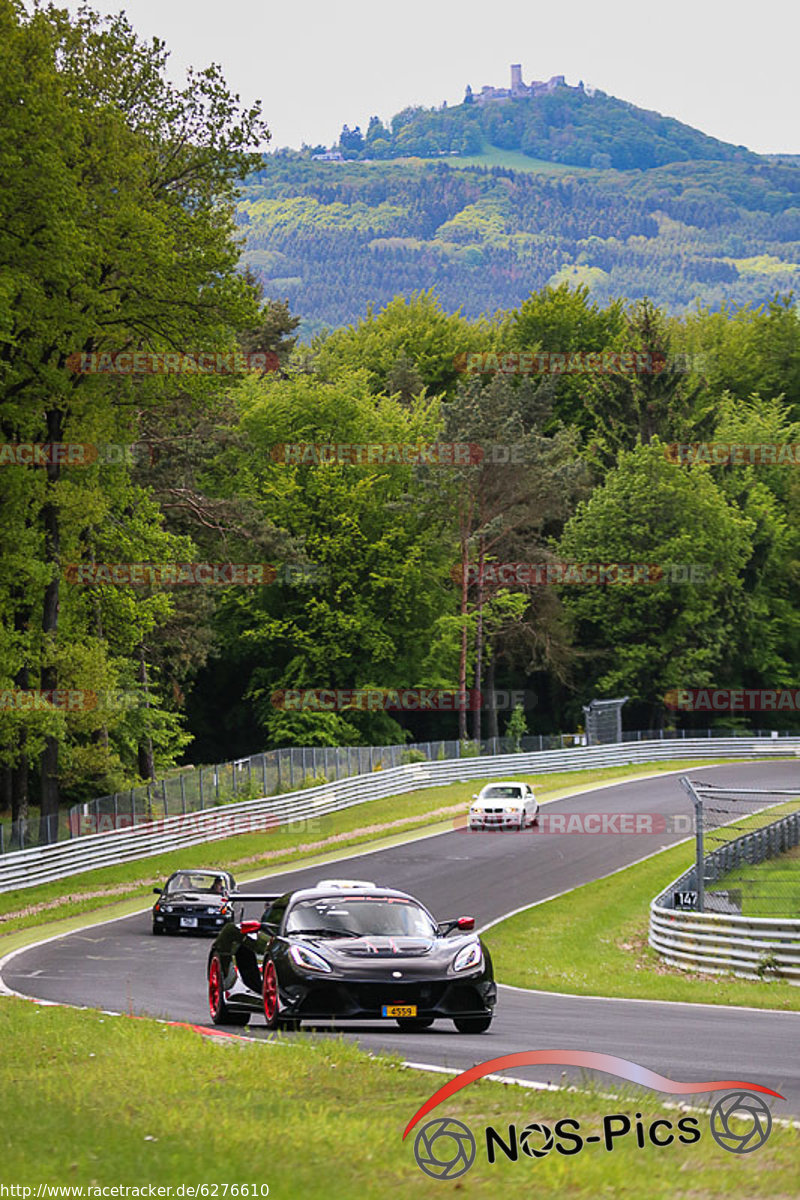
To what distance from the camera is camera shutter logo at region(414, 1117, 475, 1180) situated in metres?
6.95

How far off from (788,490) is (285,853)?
60.3 meters

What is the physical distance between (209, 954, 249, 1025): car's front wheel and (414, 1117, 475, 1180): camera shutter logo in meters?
6.82

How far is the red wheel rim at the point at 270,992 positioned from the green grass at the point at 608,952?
6901mm

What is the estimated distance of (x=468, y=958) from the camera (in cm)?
1352

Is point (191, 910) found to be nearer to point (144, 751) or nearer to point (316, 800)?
point (316, 800)

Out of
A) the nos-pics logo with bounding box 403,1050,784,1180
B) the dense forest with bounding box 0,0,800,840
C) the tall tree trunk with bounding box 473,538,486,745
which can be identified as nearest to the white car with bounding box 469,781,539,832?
the dense forest with bounding box 0,0,800,840

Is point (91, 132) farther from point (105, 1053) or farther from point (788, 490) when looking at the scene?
point (788, 490)

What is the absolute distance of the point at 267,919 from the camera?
573 inches

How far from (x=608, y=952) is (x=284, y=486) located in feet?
164

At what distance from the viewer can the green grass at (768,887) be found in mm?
27359

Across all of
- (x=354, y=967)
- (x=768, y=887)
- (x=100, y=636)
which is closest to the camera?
(x=354, y=967)

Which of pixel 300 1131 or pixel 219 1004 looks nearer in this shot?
pixel 300 1131

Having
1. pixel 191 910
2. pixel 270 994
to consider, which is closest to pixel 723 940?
pixel 191 910

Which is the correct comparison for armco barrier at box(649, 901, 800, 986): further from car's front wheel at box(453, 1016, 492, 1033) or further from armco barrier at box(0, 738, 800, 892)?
armco barrier at box(0, 738, 800, 892)
